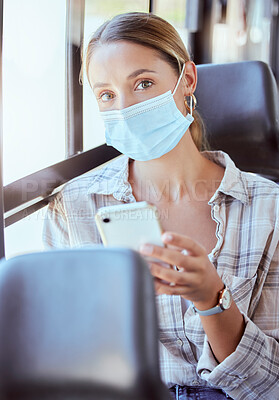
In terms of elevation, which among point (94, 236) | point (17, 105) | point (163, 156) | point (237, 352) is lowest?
point (237, 352)

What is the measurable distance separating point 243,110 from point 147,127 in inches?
21.5

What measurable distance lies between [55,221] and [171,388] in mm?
430

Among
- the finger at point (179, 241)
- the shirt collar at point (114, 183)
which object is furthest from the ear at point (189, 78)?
the finger at point (179, 241)

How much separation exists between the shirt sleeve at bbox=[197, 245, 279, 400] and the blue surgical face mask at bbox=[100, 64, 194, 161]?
36cm

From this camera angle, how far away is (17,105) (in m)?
1.10

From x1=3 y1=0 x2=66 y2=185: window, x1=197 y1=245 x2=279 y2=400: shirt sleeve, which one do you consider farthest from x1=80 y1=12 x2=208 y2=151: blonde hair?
x1=197 y1=245 x2=279 y2=400: shirt sleeve

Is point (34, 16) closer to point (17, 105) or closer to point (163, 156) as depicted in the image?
point (17, 105)

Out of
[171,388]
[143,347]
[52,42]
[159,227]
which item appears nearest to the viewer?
[143,347]

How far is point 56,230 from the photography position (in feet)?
3.80

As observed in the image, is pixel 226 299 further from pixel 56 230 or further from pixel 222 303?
pixel 56 230

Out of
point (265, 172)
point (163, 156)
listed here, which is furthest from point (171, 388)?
point (265, 172)

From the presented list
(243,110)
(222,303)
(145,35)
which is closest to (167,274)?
(222,303)

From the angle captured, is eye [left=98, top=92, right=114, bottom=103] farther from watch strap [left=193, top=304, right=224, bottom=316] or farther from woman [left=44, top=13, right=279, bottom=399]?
watch strap [left=193, top=304, right=224, bottom=316]

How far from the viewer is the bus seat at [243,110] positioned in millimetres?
1517
